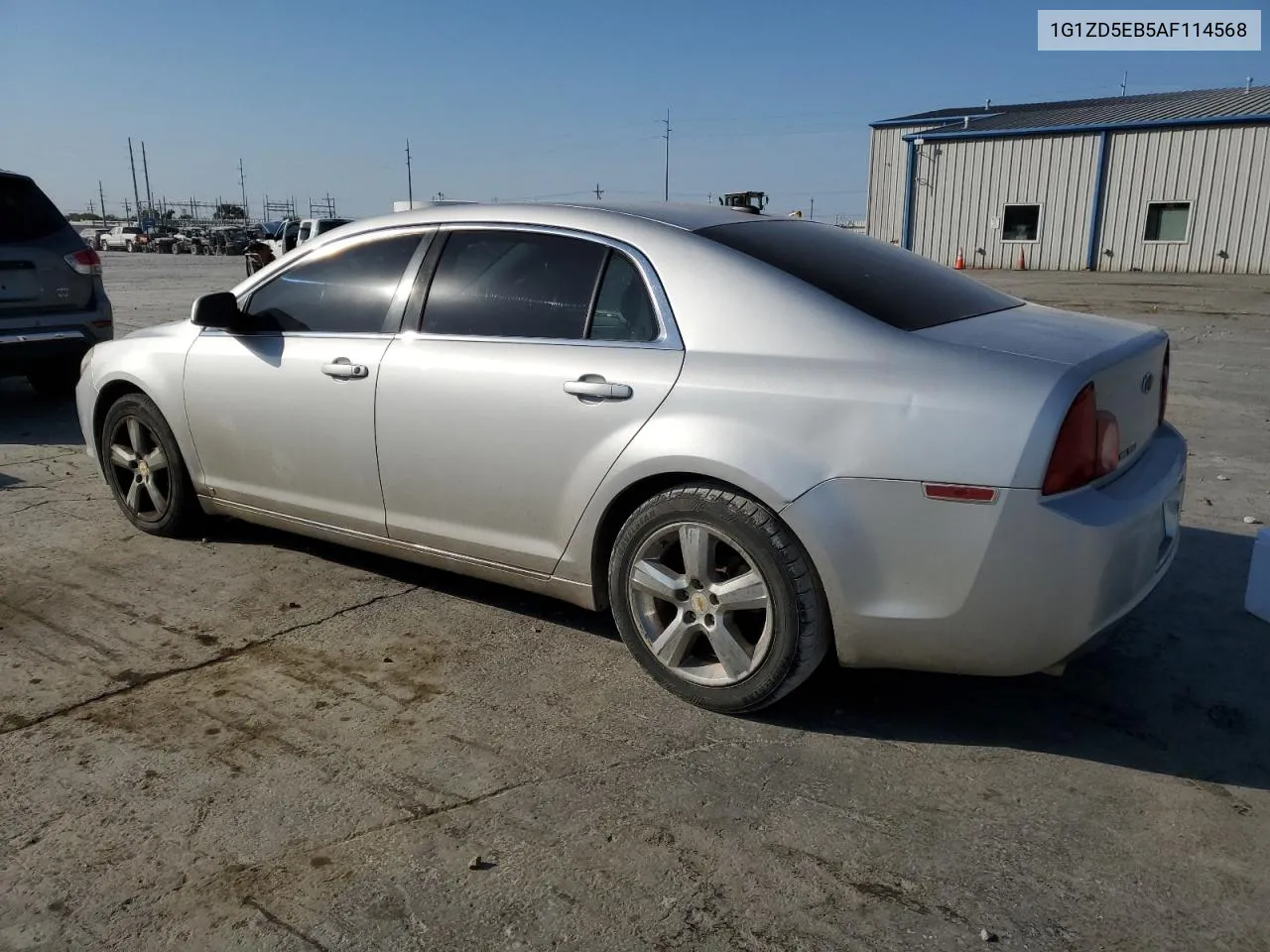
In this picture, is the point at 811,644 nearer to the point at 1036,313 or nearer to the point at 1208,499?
the point at 1036,313

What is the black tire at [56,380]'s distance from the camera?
28.4ft

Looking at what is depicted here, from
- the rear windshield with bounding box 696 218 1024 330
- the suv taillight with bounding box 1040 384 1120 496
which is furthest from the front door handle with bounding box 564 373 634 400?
the suv taillight with bounding box 1040 384 1120 496

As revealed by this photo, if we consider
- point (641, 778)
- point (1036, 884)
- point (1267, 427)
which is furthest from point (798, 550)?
point (1267, 427)

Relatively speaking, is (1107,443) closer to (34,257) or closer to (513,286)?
(513,286)

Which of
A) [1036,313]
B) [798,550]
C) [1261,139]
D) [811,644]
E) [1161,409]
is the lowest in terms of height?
[811,644]

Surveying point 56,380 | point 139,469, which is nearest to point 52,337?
point 56,380

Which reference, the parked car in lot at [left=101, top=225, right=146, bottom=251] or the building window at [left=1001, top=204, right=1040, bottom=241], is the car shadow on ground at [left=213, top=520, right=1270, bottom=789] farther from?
the parked car in lot at [left=101, top=225, right=146, bottom=251]

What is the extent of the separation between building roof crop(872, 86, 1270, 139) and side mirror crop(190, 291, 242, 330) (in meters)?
27.4

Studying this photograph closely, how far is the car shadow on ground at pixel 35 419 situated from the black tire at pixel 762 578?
5785mm

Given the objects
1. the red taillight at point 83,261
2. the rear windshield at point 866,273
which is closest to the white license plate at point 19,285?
the red taillight at point 83,261

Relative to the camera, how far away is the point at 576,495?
3.33 m

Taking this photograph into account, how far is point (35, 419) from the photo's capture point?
8.01 metres

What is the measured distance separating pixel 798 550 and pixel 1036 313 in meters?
1.41

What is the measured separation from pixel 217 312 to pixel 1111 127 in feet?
90.7
